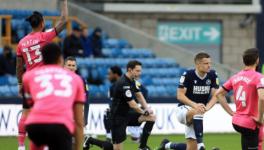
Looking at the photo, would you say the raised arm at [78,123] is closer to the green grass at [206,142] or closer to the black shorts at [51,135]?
the black shorts at [51,135]

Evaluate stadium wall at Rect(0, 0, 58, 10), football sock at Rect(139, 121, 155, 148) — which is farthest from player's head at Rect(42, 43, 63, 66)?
stadium wall at Rect(0, 0, 58, 10)

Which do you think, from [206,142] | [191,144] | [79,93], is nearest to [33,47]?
[191,144]

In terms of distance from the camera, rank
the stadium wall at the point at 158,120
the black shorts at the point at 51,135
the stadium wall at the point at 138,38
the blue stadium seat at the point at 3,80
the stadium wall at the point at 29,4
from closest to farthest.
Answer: the black shorts at the point at 51,135, the stadium wall at the point at 158,120, the blue stadium seat at the point at 3,80, the stadium wall at the point at 29,4, the stadium wall at the point at 138,38

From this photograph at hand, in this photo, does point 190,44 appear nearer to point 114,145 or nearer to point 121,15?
point 121,15

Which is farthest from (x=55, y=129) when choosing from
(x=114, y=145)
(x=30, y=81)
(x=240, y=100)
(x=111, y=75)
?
(x=111, y=75)

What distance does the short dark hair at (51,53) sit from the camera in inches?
368

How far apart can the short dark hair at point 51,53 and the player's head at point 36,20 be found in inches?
175

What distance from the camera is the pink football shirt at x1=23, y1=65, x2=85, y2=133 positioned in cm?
904

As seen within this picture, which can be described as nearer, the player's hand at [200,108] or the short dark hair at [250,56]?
the short dark hair at [250,56]

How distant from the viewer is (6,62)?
82.4 ft

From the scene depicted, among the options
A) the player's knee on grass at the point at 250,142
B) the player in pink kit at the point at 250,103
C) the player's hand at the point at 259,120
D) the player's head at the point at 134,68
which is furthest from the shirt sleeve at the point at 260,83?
the player's head at the point at 134,68

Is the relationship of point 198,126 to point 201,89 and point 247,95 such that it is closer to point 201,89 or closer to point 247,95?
point 201,89

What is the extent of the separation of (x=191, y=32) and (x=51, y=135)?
77.6 feet

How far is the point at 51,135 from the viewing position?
896cm
